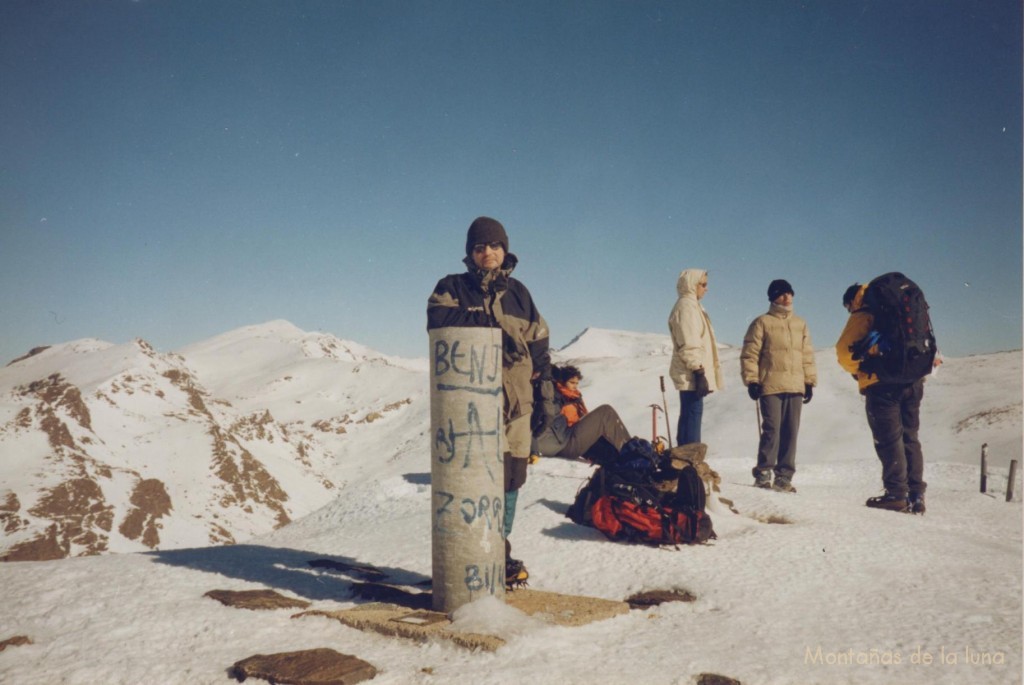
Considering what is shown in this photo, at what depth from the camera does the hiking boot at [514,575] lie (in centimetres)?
415

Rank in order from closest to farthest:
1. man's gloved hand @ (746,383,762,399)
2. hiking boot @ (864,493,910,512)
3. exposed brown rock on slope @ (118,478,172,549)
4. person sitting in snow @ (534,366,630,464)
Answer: hiking boot @ (864,493,910,512), person sitting in snow @ (534,366,630,464), man's gloved hand @ (746,383,762,399), exposed brown rock on slope @ (118,478,172,549)

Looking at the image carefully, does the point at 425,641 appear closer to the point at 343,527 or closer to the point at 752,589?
the point at 752,589

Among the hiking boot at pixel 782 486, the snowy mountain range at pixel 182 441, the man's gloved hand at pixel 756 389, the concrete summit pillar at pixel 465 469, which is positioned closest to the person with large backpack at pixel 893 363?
the hiking boot at pixel 782 486

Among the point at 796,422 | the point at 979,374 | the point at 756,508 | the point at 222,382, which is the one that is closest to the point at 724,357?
the point at 979,374

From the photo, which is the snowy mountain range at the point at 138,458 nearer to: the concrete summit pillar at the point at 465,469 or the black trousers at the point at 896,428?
the concrete summit pillar at the point at 465,469

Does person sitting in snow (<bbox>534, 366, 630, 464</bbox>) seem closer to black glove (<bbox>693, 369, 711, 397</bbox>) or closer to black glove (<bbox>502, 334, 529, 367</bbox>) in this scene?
black glove (<bbox>693, 369, 711, 397</bbox>)

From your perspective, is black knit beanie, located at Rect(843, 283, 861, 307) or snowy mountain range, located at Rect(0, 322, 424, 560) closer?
black knit beanie, located at Rect(843, 283, 861, 307)

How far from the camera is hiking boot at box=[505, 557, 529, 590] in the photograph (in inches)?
163

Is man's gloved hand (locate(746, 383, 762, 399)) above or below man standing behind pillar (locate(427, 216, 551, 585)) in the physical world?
A: below

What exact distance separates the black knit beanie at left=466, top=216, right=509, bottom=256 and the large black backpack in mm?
4390

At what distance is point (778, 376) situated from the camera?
748cm

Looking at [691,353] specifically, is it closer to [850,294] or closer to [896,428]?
[850,294]

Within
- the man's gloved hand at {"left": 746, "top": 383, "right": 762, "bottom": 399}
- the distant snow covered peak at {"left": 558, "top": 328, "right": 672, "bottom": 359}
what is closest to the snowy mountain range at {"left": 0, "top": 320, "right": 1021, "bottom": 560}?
the man's gloved hand at {"left": 746, "top": 383, "right": 762, "bottom": 399}

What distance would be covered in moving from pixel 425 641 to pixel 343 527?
3879 mm
